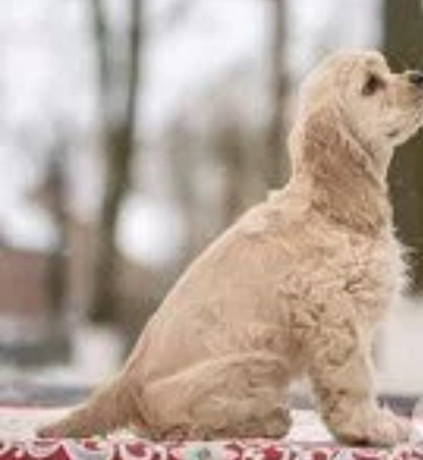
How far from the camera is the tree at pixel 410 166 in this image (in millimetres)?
1645

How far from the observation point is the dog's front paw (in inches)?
43.8

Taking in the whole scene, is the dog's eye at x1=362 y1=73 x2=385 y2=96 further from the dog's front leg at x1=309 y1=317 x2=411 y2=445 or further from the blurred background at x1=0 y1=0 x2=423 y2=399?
the blurred background at x1=0 y1=0 x2=423 y2=399

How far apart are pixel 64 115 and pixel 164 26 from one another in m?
0.22

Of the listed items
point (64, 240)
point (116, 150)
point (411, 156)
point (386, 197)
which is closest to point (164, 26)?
point (116, 150)

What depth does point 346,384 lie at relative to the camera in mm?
1108

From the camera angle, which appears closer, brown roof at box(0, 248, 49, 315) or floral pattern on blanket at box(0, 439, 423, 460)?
floral pattern on blanket at box(0, 439, 423, 460)

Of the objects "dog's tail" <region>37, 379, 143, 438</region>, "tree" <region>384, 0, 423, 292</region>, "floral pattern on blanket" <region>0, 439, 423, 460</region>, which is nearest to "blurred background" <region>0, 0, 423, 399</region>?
"tree" <region>384, 0, 423, 292</region>

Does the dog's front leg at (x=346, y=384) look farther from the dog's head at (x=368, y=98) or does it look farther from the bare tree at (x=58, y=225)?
the bare tree at (x=58, y=225)

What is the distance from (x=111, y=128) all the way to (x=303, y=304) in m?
1.16

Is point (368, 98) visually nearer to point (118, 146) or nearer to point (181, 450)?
point (181, 450)

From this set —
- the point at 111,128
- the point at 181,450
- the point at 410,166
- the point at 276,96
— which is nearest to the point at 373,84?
the point at 181,450

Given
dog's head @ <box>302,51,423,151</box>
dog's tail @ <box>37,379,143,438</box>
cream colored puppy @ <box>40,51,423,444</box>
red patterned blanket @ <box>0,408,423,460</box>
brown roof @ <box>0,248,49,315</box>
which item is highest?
dog's head @ <box>302,51,423,151</box>

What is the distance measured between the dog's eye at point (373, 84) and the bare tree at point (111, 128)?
1094mm

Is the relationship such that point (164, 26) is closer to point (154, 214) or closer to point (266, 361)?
point (154, 214)
